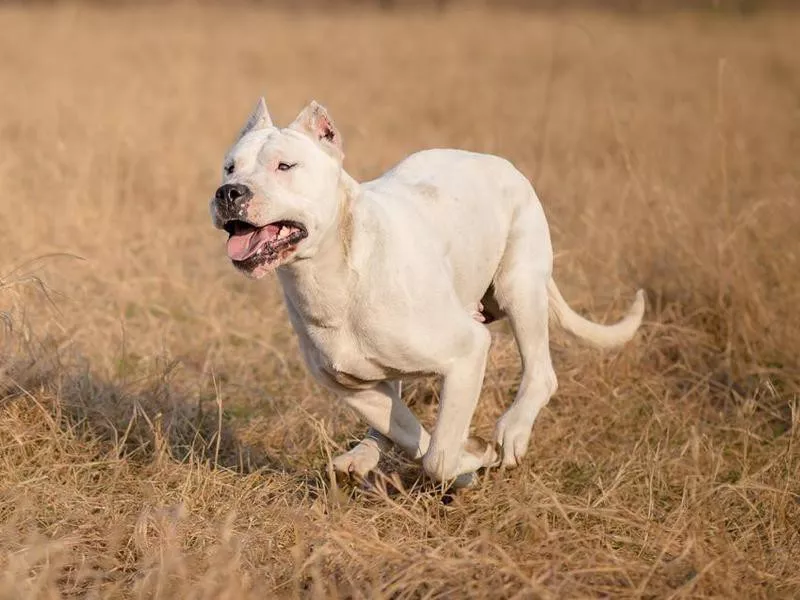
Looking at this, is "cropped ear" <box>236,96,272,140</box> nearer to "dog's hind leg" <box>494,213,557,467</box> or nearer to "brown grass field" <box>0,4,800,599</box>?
"brown grass field" <box>0,4,800,599</box>

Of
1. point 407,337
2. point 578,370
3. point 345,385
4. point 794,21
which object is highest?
point 407,337

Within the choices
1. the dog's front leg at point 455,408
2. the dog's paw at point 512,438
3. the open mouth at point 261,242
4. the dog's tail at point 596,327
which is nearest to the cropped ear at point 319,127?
the open mouth at point 261,242

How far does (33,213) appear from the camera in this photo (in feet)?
27.5

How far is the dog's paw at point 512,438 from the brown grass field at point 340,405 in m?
0.11

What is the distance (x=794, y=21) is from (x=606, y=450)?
68.4 feet

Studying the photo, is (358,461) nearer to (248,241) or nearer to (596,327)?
(248,241)

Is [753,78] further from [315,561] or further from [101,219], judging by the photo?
[315,561]

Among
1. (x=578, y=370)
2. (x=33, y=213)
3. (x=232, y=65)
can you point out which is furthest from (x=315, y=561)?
(x=232, y=65)

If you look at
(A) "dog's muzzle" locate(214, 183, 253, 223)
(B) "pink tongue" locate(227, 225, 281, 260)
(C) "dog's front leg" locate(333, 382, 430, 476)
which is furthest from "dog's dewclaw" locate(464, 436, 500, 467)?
(A) "dog's muzzle" locate(214, 183, 253, 223)

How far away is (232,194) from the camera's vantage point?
408 centimetres

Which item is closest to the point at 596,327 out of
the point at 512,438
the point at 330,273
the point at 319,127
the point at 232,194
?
the point at 512,438

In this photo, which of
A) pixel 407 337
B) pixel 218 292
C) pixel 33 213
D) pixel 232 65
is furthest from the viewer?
pixel 232 65

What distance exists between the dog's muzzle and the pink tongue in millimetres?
118

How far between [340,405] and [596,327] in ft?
4.04
